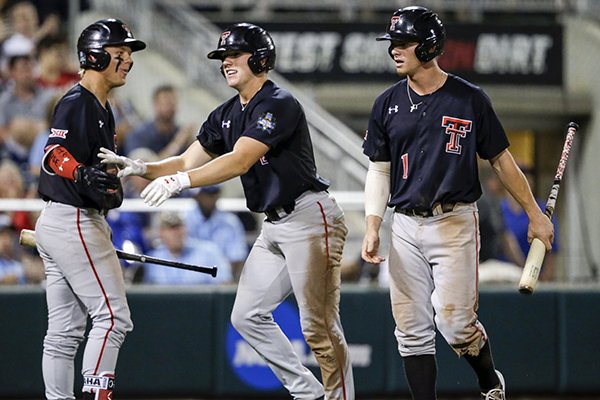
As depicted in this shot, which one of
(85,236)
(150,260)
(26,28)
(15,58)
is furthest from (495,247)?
(26,28)

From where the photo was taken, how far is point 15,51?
36.6 feet

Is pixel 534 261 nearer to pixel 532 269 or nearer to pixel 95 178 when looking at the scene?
pixel 532 269

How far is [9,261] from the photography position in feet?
28.2

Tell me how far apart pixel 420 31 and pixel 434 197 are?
83cm

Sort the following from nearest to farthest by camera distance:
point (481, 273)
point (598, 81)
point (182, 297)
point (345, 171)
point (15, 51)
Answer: point (182, 297) → point (481, 273) → point (345, 171) → point (15, 51) → point (598, 81)

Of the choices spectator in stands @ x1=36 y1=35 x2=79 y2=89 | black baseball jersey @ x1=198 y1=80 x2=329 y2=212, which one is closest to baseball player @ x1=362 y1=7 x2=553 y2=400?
black baseball jersey @ x1=198 y1=80 x2=329 y2=212

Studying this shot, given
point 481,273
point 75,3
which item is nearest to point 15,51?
point 75,3

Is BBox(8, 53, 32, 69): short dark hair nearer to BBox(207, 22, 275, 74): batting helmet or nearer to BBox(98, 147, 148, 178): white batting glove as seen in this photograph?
BBox(207, 22, 275, 74): batting helmet

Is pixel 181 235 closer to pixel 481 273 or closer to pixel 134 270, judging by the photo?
pixel 134 270

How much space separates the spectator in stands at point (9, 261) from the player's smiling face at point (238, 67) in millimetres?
3323

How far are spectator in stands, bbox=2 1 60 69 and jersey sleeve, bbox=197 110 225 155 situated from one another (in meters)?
5.55

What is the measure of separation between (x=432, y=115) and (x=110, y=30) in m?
1.73

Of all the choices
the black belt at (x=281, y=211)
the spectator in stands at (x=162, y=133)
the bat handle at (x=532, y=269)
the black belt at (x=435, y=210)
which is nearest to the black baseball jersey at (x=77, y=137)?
the black belt at (x=281, y=211)

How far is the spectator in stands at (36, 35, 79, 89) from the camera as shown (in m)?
10.9
